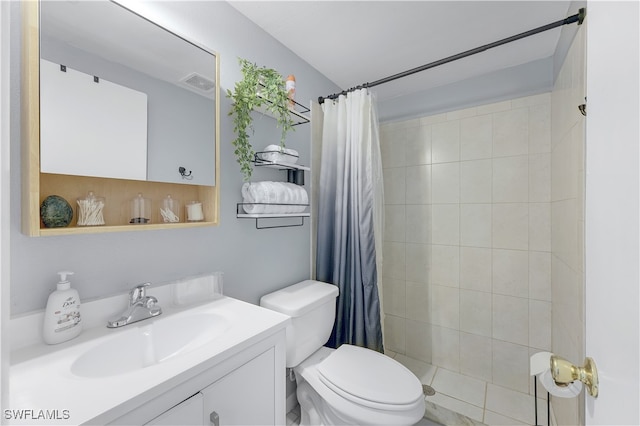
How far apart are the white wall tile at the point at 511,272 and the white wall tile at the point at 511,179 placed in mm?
367

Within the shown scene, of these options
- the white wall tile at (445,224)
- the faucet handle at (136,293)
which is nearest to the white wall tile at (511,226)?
the white wall tile at (445,224)

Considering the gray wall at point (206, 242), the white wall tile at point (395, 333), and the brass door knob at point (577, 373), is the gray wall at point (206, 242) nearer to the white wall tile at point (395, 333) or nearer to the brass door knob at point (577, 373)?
the white wall tile at point (395, 333)

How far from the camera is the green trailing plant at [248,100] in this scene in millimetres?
1261

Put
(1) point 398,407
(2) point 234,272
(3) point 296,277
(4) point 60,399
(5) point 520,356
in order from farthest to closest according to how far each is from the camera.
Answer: (5) point 520,356
(3) point 296,277
(2) point 234,272
(1) point 398,407
(4) point 60,399

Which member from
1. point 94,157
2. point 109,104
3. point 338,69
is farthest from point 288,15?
point 94,157

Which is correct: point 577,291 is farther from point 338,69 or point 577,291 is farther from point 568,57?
point 338,69

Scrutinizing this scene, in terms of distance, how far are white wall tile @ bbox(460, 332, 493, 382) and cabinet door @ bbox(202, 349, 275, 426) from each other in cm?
164

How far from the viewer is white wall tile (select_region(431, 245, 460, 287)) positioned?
2039mm

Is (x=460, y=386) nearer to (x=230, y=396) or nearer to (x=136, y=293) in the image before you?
(x=230, y=396)

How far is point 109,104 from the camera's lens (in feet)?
2.92

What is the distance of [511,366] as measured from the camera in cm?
186

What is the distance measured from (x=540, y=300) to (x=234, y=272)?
1925 mm

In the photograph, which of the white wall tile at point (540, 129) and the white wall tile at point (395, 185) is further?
the white wall tile at point (395, 185)

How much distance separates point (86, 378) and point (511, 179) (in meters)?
2.31
